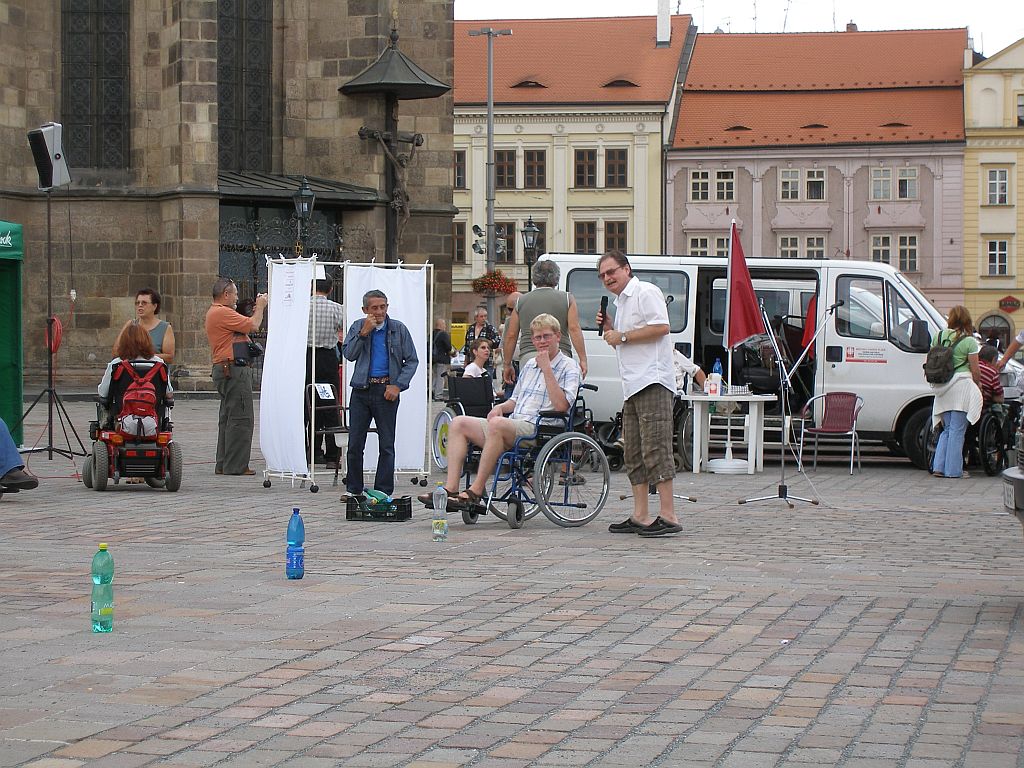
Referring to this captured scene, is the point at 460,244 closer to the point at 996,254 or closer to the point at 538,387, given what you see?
the point at 996,254

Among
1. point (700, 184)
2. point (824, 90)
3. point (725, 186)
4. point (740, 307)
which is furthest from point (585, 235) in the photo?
point (740, 307)

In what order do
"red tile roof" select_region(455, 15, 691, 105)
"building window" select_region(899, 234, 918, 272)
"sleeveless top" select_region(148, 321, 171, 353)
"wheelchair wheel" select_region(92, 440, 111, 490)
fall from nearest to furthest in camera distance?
"wheelchair wheel" select_region(92, 440, 111, 490) → "sleeveless top" select_region(148, 321, 171, 353) → "building window" select_region(899, 234, 918, 272) → "red tile roof" select_region(455, 15, 691, 105)

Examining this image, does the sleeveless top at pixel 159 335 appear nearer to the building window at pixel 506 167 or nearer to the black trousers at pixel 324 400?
the black trousers at pixel 324 400

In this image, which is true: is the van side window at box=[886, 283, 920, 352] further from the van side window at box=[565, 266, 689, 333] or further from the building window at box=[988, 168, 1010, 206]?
→ the building window at box=[988, 168, 1010, 206]

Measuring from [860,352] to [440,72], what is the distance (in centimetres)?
1664

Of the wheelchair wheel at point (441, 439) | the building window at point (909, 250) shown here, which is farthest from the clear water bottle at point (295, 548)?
the building window at point (909, 250)

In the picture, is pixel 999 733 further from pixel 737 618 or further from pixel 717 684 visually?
pixel 737 618

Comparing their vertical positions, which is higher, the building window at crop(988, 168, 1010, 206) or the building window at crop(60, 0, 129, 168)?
the building window at crop(988, 168, 1010, 206)

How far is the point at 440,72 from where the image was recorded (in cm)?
3256

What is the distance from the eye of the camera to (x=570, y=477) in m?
11.4

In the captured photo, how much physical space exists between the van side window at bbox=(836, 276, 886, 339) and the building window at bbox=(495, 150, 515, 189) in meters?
55.5

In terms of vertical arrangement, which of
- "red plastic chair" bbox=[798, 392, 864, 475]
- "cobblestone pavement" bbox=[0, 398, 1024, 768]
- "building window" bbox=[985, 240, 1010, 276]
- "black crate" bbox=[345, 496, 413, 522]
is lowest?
"cobblestone pavement" bbox=[0, 398, 1024, 768]

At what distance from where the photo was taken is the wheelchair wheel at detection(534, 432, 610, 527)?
1123 cm

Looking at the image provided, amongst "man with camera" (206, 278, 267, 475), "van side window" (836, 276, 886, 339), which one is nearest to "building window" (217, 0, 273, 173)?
"man with camera" (206, 278, 267, 475)
